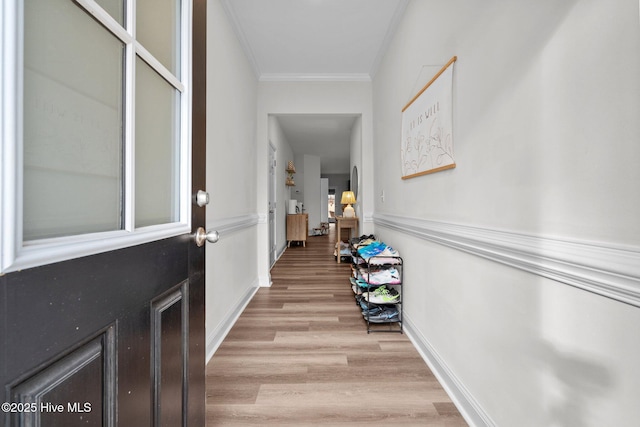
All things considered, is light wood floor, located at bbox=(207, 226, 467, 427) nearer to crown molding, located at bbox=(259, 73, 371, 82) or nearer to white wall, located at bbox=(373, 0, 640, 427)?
white wall, located at bbox=(373, 0, 640, 427)

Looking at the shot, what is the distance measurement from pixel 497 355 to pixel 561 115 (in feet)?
2.83

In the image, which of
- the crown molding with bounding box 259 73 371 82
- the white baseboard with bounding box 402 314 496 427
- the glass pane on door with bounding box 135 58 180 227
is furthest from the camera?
the crown molding with bounding box 259 73 371 82

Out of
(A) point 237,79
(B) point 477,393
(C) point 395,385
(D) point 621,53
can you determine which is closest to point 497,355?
(B) point 477,393

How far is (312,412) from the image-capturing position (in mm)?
1371

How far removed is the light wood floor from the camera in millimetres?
1352

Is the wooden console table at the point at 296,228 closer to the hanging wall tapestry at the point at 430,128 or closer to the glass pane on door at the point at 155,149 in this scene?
the hanging wall tapestry at the point at 430,128

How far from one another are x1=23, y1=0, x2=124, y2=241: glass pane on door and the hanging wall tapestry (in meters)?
1.37

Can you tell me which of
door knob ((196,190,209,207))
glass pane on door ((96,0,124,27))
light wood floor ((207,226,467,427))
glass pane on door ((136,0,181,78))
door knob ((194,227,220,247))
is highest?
glass pane on door ((136,0,181,78))

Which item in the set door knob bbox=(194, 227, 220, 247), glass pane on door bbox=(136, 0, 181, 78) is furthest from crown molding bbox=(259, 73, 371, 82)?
door knob bbox=(194, 227, 220, 247)

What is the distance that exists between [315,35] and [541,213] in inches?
99.2

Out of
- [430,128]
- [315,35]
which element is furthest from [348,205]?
[430,128]

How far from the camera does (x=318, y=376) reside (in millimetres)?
1643

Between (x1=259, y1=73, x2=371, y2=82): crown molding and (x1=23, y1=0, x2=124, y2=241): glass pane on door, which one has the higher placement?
(x1=259, y1=73, x2=371, y2=82): crown molding

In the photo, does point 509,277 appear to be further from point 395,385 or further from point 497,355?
point 395,385
